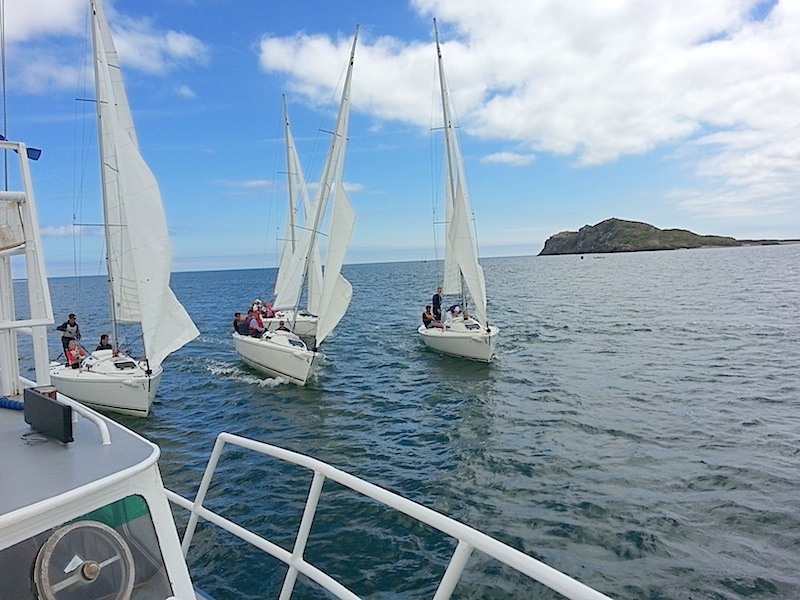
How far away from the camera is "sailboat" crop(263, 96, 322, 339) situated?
1021 inches

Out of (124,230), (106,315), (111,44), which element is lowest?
(106,315)

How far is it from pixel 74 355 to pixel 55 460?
14.5m

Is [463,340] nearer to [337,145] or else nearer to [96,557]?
[337,145]

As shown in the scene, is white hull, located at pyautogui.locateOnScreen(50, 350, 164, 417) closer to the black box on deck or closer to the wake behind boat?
the wake behind boat

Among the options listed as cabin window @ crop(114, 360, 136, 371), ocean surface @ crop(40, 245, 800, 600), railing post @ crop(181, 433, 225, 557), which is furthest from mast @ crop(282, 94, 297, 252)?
railing post @ crop(181, 433, 225, 557)

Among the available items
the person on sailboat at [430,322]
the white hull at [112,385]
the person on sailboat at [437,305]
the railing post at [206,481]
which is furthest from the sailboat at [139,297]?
the person on sailboat at [437,305]

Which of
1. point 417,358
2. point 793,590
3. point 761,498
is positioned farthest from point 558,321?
point 793,590

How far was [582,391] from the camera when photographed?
16516mm

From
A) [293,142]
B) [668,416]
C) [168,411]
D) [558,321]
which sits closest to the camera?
[668,416]

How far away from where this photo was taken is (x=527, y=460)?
10.9 metres

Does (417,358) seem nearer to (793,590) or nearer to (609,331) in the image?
(609,331)

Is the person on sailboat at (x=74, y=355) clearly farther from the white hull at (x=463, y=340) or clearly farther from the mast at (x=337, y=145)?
the white hull at (x=463, y=340)

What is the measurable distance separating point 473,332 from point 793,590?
1441cm

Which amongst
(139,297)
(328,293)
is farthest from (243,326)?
(139,297)
